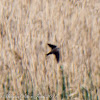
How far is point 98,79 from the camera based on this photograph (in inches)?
116

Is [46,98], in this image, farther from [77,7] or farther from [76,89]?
[77,7]

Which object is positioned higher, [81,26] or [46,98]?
[81,26]

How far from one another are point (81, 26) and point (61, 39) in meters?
0.20

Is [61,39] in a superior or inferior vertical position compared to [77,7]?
inferior

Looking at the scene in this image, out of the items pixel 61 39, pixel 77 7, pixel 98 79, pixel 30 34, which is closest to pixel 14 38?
pixel 30 34

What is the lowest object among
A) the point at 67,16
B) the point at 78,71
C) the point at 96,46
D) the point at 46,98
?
the point at 46,98

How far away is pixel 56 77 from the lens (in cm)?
294

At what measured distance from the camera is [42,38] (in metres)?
2.96

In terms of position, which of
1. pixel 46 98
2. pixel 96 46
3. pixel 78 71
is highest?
pixel 96 46

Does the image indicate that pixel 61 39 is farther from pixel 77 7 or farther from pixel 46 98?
pixel 46 98

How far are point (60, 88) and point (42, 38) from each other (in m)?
0.43

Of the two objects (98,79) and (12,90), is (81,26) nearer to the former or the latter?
(98,79)

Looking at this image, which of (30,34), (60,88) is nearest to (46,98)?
(60,88)

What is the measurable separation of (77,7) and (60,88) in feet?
2.21
